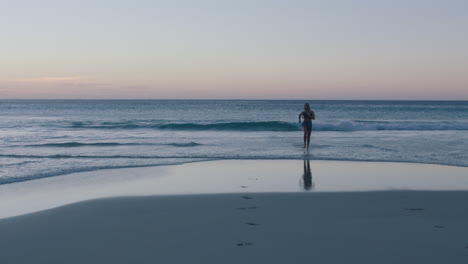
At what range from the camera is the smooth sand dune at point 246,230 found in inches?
199

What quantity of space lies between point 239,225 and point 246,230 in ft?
0.97

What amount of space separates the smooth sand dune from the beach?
0.01 m

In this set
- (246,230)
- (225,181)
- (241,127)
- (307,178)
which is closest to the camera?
(246,230)

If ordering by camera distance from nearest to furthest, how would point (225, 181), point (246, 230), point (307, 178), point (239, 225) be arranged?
point (246, 230) → point (239, 225) → point (225, 181) → point (307, 178)

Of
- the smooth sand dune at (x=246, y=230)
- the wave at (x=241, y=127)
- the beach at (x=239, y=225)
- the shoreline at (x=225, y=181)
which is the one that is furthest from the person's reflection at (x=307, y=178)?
the wave at (x=241, y=127)

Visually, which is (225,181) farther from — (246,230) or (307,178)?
(246,230)

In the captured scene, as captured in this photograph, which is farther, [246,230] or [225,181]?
[225,181]

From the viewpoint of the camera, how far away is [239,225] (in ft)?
20.5

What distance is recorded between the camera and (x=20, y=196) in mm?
8508

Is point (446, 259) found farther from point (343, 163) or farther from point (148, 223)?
point (343, 163)

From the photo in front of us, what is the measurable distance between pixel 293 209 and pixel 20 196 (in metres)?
5.24

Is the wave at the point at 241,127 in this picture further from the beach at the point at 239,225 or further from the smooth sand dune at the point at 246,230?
the smooth sand dune at the point at 246,230

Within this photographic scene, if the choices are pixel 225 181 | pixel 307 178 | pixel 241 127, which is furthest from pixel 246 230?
pixel 241 127

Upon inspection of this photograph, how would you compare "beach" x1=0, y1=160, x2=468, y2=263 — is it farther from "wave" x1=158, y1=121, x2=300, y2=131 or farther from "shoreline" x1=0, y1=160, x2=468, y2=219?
"wave" x1=158, y1=121, x2=300, y2=131
